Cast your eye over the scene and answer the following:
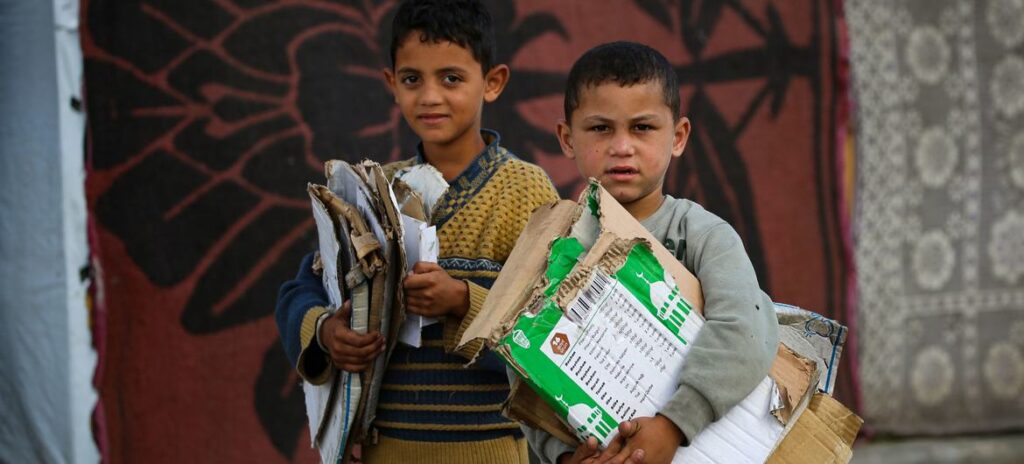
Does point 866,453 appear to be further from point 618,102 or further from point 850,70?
point 618,102

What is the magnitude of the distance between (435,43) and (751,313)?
945mm

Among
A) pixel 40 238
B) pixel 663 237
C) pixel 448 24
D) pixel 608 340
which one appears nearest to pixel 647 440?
pixel 608 340

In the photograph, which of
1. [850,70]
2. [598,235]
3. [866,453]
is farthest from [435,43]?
[866,453]

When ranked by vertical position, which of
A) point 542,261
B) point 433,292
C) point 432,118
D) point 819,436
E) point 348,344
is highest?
point 432,118

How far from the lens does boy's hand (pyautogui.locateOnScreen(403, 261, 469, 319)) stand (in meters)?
2.26

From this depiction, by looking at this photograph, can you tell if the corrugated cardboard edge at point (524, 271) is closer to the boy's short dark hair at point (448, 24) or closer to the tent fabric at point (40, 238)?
the boy's short dark hair at point (448, 24)

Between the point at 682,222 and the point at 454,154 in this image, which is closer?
the point at 682,222

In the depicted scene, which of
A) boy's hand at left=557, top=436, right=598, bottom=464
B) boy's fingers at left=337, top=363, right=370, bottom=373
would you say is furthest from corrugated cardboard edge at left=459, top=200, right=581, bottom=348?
boy's fingers at left=337, top=363, right=370, bottom=373

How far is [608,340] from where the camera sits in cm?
186

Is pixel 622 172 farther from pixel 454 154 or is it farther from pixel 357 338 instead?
pixel 357 338

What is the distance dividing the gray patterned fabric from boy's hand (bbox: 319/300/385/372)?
3.70 metres

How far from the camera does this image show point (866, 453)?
548 cm

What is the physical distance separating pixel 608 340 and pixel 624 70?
1.93 ft

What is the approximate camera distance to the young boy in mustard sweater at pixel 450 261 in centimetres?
242
